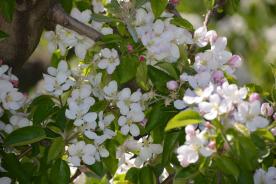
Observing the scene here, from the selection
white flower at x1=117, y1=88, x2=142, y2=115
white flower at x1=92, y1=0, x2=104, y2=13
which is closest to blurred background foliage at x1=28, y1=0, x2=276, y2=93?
white flower at x1=92, y1=0, x2=104, y2=13

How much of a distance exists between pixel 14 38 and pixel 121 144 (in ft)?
1.26

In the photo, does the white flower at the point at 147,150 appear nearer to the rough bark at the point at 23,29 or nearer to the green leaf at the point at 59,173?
the green leaf at the point at 59,173

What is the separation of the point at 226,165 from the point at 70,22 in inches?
22.6

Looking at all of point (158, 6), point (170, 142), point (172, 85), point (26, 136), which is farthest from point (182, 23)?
point (26, 136)

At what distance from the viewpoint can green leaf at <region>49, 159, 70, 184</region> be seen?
156 cm

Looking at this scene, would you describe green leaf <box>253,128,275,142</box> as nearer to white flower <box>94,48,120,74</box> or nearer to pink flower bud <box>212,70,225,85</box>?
pink flower bud <box>212,70,225,85</box>

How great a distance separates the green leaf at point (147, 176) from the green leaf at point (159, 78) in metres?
0.17

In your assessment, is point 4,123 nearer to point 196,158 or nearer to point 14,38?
point 14,38

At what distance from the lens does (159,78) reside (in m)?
1.56

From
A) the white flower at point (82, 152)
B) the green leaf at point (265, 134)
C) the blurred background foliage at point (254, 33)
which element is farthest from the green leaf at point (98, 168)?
the blurred background foliage at point (254, 33)

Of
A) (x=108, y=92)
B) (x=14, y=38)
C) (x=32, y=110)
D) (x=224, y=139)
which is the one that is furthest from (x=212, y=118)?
(x=14, y=38)

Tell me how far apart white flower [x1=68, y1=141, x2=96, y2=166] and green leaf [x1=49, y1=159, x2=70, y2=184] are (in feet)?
0.09

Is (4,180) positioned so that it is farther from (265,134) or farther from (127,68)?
(265,134)

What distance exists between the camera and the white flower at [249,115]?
4.31 feet
